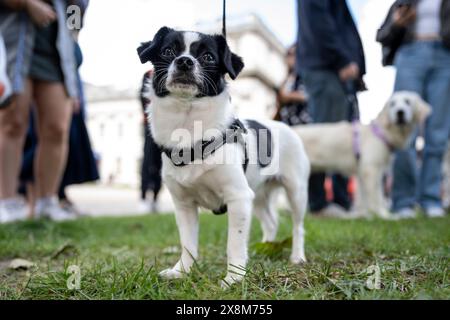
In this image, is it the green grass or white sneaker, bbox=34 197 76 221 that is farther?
white sneaker, bbox=34 197 76 221

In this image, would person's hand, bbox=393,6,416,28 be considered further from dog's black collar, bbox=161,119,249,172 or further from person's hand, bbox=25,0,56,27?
person's hand, bbox=25,0,56,27

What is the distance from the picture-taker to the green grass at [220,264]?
4.61 ft

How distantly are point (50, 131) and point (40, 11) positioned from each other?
1.03m

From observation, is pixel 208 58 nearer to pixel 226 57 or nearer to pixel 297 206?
pixel 226 57

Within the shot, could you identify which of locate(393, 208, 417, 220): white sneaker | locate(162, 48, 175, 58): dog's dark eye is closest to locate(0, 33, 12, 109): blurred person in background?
locate(162, 48, 175, 58): dog's dark eye

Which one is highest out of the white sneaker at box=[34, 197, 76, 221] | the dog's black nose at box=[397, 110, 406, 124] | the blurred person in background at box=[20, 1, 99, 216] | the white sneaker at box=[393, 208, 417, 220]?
the dog's black nose at box=[397, 110, 406, 124]

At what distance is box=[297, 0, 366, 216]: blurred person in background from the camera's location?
12.3 feet

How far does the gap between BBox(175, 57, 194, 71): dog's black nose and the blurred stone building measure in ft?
0.69

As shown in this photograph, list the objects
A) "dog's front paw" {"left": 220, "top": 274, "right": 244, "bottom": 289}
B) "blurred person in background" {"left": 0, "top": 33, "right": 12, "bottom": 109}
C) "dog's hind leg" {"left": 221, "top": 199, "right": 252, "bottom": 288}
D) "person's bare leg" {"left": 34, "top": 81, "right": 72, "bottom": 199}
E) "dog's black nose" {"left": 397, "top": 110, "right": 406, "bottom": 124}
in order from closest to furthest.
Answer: "dog's front paw" {"left": 220, "top": 274, "right": 244, "bottom": 289}
"dog's hind leg" {"left": 221, "top": 199, "right": 252, "bottom": 288}
"blurred person in background" {"left": 0, "top": 33, "right": 12, "bottom": 109}
"person's bare leg" {"left": 34, "top": 81, "right": 72, "bottom": 199}
"dog's black nose" {"left": 397, "top": 110, "right": 406, "bottom": 124}

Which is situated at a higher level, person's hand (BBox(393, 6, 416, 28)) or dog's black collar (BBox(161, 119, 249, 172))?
person's hand (BBox(393, 6, 416, 28))

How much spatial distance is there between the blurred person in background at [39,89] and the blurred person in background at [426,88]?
9.76 ft

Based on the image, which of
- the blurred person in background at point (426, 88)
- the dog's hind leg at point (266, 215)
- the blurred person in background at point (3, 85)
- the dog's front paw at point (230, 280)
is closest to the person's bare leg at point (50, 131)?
the blurred person in background at point (3, 85)

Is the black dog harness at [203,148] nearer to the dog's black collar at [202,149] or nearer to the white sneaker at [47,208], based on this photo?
the dog's black collar at [202,149]

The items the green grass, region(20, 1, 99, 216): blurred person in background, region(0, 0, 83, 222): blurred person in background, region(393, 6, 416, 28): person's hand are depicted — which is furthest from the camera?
region(20, 1, 99, 216): blurred person in background
